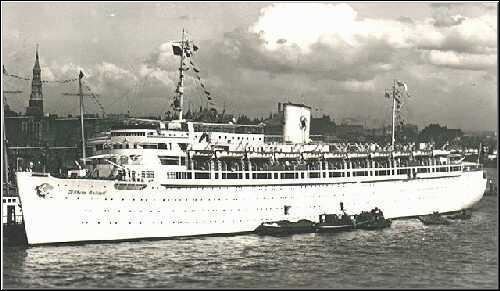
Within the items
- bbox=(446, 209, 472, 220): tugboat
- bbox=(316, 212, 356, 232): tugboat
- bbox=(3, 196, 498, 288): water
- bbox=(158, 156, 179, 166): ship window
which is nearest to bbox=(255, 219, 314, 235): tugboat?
bbox=(316, 212, 356, 232): tugboat

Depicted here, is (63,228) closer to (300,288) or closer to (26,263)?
(26,263)

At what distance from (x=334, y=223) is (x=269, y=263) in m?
13.6

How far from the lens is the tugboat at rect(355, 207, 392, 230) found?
48000 mm

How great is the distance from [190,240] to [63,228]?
7.68 meters

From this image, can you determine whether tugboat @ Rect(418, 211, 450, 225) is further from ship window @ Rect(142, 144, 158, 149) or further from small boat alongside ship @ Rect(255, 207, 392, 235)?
ship window @ Rect(142, 144, 158, 149)

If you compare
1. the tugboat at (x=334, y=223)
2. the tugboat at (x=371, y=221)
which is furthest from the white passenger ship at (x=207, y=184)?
the tugboat at (x=371, y=221)

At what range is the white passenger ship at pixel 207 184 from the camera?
38625mm

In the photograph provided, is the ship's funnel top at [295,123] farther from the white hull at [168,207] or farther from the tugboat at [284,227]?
the tugboat at [284,227]

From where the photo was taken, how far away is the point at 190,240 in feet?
134

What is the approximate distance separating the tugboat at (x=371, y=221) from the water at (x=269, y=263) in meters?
2.90

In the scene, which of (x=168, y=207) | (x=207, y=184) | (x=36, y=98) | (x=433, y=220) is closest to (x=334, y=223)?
(x=207, y=184)

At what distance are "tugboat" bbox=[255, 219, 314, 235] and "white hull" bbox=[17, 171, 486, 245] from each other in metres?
0.61

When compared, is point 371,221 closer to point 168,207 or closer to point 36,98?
point 168,207

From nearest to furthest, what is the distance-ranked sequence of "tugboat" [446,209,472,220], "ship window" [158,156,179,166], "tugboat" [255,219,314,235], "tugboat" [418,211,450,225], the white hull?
the white hull < "ship window" [158,156,179,166] < "tugboat" [255,219,314,235] < "tugboat" [418,211,450,225] < "tugboat" [446,209,472,220]
